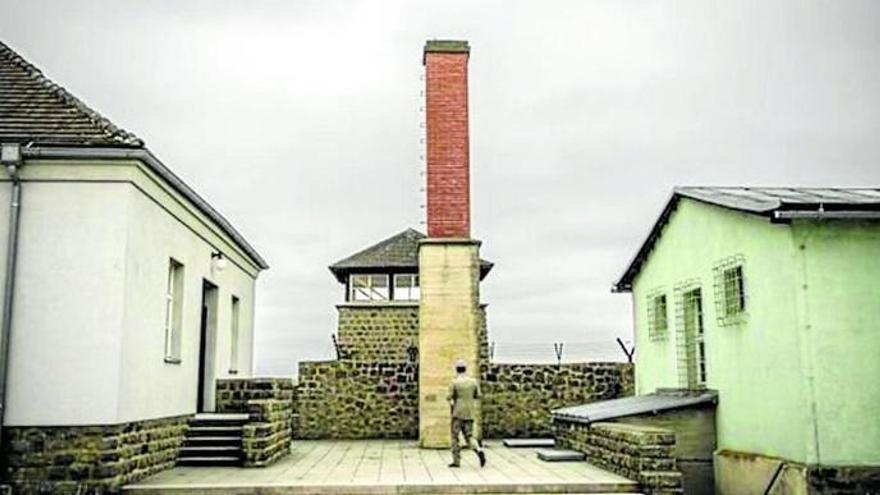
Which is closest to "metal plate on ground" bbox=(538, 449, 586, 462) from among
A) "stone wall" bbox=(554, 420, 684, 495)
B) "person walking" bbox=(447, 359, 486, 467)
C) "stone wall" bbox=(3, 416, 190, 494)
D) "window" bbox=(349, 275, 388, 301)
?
"stone wall" bbox=(554, 420, 684, 495)

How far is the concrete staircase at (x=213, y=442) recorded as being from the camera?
12.9 meters

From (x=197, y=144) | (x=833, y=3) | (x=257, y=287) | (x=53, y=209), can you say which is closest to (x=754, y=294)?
(x=833, y=3)

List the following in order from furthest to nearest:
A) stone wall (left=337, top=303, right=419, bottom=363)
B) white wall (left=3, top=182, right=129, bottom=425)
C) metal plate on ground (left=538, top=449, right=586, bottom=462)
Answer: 1. stone wall (left=337, top=303, right=419, bottom=363)
2. metal plate on ground (left=538, top=449, right=586, bottom=462)
3. white wall (left=3, top=182, right=129, bottom=425)

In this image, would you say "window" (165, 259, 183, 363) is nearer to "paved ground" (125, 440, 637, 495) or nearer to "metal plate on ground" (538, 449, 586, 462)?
"paved ground" (125, 440, 637, 495)

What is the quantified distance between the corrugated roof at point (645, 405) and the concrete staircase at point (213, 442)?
5139 millimetres

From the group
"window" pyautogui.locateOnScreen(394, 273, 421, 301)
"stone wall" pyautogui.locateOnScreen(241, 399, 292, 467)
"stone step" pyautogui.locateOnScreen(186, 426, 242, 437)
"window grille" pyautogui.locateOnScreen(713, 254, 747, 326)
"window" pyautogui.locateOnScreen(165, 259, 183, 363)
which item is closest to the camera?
"window grille" pyautogui.locateOnScreen(713, 254, 747, 326)

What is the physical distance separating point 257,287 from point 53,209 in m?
10.9

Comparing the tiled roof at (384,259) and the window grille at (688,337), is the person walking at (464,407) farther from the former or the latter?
the tiled roof at (384,259)

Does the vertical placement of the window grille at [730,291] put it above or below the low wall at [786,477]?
above

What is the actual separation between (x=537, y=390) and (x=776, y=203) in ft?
34.3

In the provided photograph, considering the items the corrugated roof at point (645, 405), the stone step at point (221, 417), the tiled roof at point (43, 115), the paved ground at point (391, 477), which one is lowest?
the paved ground at point (391, 477)

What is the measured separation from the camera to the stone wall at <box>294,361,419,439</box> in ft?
63.3

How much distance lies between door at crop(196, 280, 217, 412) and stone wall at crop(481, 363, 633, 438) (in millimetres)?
6162

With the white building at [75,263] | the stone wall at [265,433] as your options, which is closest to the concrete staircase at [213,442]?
the stone wall at [265,433]
